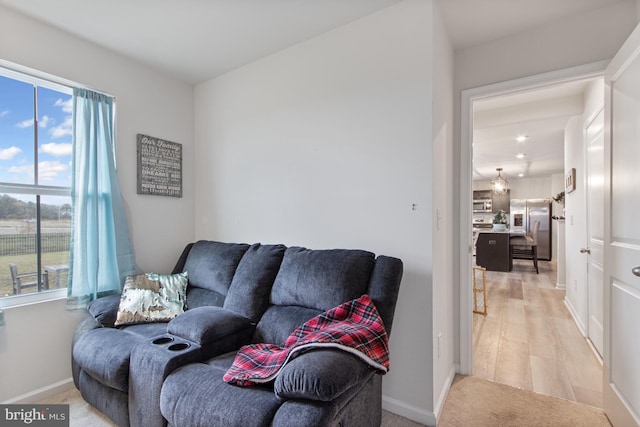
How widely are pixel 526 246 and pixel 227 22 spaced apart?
7968 mm

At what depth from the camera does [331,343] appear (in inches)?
48.8

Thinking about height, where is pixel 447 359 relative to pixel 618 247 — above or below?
below

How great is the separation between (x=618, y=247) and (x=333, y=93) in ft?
6.40

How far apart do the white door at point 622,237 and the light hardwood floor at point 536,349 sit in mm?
417

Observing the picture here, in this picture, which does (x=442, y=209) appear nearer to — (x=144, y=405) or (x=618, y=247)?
(x=618, y=247)

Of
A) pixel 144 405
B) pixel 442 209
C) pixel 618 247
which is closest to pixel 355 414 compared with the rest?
pixel 144 405

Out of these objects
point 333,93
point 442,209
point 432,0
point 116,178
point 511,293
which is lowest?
point 511,293

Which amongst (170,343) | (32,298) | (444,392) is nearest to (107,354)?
(170,343)

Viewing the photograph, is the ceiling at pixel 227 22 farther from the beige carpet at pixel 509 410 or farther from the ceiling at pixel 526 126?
the beige carpet at pixel 509 410

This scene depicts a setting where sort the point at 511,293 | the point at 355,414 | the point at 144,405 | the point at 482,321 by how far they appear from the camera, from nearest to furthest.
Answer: the point at 355,414 → the point at 144,405 → the point at 482,321 → the point at 511,293

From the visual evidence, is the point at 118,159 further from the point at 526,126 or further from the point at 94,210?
the point at 526,126

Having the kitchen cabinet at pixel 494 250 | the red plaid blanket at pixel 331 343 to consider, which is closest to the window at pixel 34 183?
the red plaid blanket at pixel 331 343

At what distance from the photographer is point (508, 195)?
10.1 metres

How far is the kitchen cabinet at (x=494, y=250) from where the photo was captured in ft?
21.7
